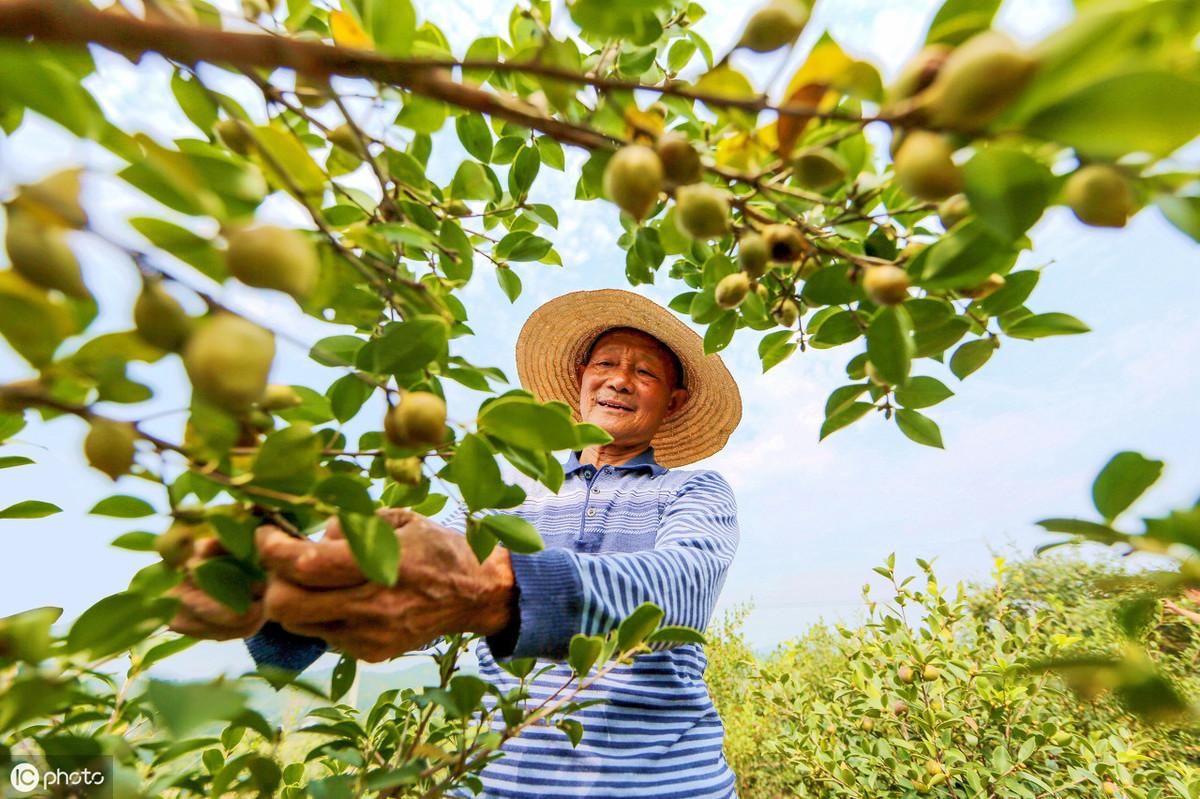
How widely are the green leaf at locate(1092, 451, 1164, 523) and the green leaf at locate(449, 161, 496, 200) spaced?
2.64ft

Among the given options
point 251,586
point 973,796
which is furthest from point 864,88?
point 973,796

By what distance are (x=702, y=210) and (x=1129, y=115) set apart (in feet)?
0.78

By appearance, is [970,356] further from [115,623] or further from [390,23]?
[115,623]

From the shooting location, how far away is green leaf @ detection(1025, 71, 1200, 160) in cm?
28

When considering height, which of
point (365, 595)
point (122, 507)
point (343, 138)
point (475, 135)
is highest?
point (475, 135)

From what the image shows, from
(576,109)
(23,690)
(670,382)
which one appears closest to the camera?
(23,690)

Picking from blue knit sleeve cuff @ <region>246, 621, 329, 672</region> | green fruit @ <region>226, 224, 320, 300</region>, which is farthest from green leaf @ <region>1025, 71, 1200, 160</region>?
blue knit sleeve cuff @ <region>246, 621, 329, 672</region>

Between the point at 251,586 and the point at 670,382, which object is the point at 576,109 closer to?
Result: the point at 251,586

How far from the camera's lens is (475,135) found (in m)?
0.94

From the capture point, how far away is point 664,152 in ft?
1.46

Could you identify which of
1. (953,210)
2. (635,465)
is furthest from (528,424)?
(635,465)

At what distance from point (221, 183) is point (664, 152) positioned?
299mm

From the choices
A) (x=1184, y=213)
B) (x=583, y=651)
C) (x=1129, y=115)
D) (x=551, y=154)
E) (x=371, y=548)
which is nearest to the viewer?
(x=1129, y=115)

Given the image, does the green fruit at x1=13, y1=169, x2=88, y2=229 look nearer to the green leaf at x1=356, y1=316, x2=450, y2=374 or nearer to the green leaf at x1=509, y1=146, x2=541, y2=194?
the green leaf at x1=356, y1=316, x2=450, y2=374
